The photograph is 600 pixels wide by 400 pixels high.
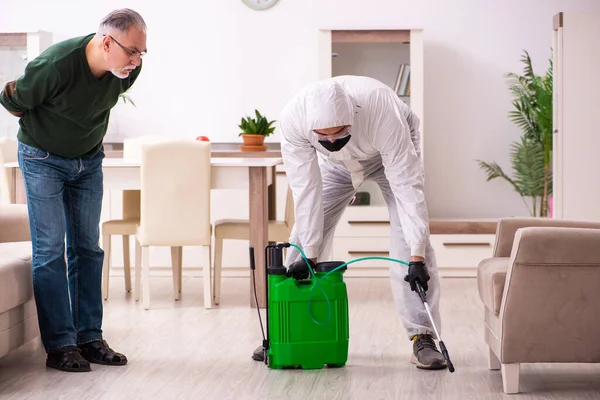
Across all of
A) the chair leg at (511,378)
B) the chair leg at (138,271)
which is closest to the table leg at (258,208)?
the chair leg at (138,271)

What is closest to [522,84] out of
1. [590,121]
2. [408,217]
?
[590,121]

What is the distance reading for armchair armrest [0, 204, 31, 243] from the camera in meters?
3.74

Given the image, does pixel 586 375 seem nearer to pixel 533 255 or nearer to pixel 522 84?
pixel 533 255

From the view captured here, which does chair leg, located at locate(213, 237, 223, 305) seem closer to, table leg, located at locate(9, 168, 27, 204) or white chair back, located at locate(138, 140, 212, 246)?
white chair back, located at locate(138, 140, 212, 246)

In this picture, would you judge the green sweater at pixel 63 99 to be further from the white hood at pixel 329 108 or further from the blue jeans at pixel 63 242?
the white hood at pixel 329 108

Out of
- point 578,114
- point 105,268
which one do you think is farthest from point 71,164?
point 578,114

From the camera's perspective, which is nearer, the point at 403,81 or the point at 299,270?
the point at 299,270

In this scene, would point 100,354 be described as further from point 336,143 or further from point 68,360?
point 336,143

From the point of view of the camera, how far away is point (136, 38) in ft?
9.29

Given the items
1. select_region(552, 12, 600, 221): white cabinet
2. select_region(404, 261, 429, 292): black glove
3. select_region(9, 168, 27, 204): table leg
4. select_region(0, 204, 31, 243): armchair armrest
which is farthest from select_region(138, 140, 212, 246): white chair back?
select_region(552, 12, 600, 221): white cabinet

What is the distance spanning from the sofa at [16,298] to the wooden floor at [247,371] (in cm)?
12

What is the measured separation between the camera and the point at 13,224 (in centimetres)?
376

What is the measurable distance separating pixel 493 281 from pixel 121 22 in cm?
144

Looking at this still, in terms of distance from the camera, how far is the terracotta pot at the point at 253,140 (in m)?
5.80
